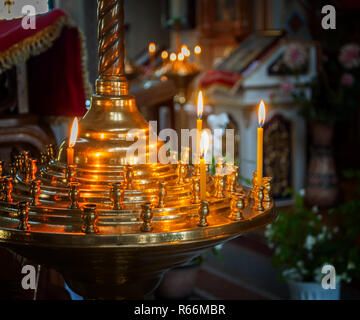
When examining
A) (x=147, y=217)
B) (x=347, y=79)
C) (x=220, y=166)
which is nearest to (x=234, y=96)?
(x=347, y=79)

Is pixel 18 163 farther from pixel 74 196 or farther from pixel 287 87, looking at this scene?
pixel 287 87

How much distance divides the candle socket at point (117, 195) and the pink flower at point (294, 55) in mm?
4373

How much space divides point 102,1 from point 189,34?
29.1 feet

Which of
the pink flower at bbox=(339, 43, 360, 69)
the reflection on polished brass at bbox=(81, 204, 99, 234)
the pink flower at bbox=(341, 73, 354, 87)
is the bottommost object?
the reflection on polished brass at bbox=(81, 204, 99, 234)

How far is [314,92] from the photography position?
5.23m

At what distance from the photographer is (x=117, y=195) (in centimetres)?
88

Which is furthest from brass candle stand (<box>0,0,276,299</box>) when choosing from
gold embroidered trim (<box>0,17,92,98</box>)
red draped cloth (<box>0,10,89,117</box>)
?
red draped cloth (<box>0,10,89,117</box>)

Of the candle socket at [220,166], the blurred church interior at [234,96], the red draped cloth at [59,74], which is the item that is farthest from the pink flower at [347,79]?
the candle socket at [220,166]

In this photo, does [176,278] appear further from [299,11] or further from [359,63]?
[299,11]

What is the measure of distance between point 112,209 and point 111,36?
29 cm

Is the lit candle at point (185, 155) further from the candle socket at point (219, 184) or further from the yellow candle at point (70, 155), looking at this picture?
the yellow candle at point (70, 155)

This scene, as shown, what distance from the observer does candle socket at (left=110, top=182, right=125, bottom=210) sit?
0.88m

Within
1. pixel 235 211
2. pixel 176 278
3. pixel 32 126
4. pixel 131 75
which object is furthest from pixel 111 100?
pixel 131 75

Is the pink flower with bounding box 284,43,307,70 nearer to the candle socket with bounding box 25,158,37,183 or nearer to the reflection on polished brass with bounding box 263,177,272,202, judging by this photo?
the reflection on polished brass with bounding box 263,177,272,202
